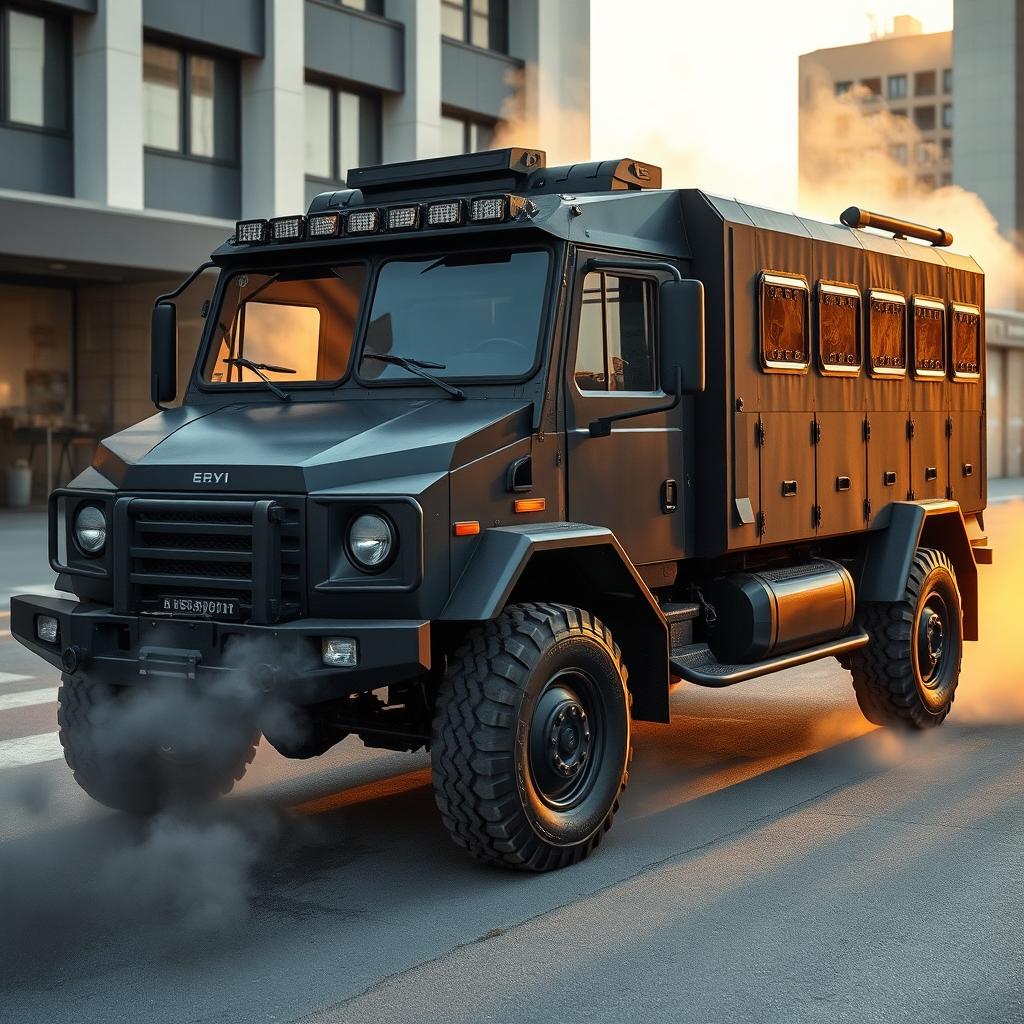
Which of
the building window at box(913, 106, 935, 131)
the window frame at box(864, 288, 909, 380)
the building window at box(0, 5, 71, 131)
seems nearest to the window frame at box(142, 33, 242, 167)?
the building window at box(0, 5, 71, 131)

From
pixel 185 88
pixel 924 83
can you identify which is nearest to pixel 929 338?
pixel 185 88

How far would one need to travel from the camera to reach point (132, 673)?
20.2 ft

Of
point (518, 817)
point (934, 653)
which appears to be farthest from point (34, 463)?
point (518, 817)

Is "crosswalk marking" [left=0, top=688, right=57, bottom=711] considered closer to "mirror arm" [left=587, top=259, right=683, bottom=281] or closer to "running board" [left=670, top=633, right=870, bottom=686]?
"running board" [left=670, top=633, right=870, bottom=686]

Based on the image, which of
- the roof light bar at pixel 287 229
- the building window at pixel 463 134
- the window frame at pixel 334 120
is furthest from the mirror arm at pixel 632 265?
the building window at pixel 463 134

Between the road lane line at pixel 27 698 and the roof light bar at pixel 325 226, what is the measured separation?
4291mm

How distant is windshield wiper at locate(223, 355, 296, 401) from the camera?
23.3ft

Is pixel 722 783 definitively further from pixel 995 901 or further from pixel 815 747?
pixel 995 901

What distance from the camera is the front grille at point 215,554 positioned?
19.4 ft

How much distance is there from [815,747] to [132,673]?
401cm

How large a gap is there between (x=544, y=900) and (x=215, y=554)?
1.80 metres

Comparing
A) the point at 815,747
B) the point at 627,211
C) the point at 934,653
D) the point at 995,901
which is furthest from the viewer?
the point at 934,653

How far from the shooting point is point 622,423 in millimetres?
7035

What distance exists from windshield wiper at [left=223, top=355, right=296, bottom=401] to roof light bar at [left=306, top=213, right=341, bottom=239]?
62cm
